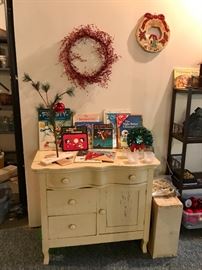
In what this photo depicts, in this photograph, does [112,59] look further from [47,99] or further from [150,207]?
[150,207]

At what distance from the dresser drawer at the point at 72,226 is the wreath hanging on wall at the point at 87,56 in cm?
99

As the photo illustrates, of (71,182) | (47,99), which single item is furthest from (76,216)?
(47,99)

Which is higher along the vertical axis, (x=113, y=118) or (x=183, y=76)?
(x=183, y=76)

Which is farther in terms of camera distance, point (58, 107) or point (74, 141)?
point (74, 141)

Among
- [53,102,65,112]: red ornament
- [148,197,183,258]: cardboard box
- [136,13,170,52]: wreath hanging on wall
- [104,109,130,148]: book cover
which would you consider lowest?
[148,197,183,258]: cardboard box

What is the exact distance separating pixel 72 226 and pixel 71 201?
0.66ft

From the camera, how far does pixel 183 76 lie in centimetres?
199

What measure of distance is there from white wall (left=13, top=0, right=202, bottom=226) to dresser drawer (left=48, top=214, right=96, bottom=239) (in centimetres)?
47

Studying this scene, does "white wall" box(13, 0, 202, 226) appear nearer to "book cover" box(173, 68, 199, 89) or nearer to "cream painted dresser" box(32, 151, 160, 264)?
"book cover" box(173, 68, 199, 89)

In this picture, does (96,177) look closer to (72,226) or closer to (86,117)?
(72,226)

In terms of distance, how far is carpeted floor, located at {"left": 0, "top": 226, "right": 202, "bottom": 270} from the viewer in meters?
1.73

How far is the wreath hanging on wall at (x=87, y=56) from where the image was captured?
70.5 inches

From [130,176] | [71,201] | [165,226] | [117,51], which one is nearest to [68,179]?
[71,201]

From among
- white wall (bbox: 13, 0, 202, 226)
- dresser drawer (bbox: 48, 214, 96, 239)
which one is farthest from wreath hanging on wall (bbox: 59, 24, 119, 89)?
dresser drawer (bbox: 48, 214, 96, 239)
